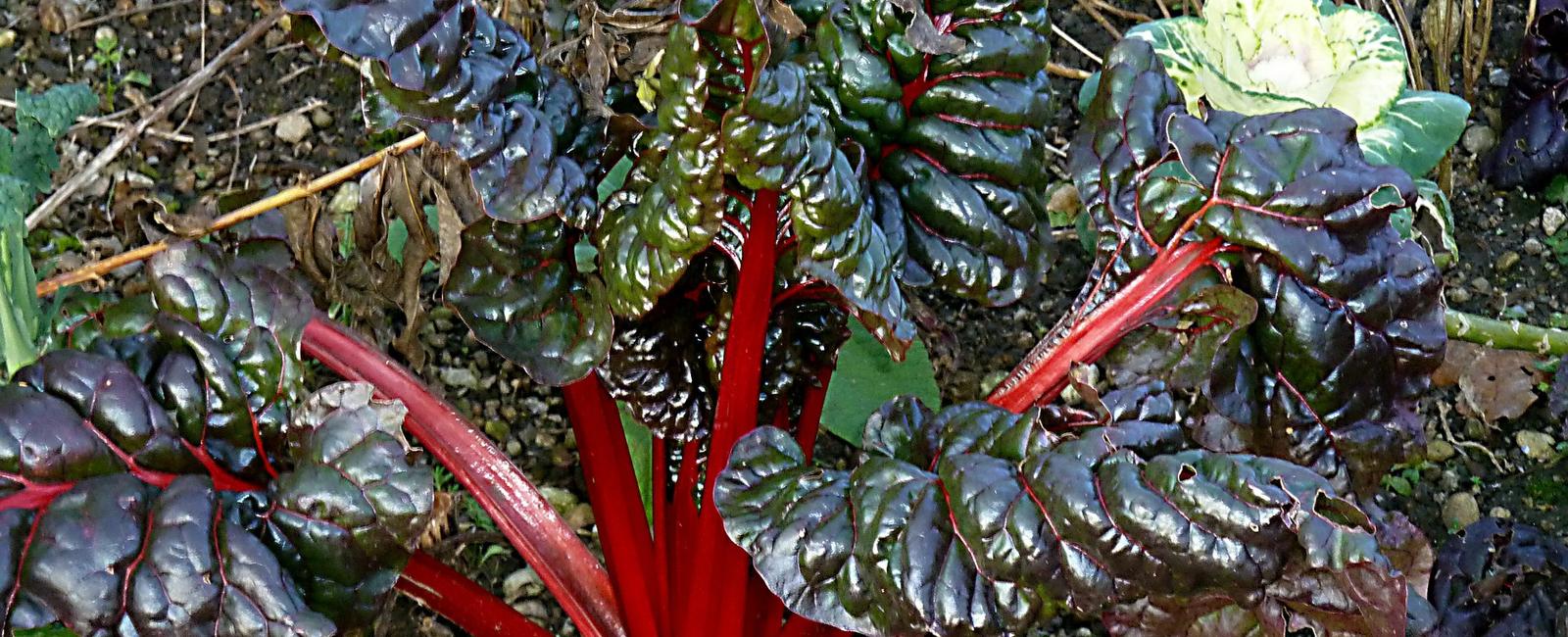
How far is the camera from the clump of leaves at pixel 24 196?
1357mm

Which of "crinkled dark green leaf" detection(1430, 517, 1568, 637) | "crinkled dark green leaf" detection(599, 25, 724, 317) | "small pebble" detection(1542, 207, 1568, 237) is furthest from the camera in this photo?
"small pebble" detection(1542, 207, 1568, 237)

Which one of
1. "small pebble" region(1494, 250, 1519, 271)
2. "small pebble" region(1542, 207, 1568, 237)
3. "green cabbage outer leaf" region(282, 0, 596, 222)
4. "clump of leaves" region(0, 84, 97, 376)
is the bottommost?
"small pebble" region(1494, 250, 1519, 271)

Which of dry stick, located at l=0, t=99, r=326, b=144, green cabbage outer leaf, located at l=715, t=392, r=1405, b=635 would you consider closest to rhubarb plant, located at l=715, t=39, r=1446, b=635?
green cabbage outer leaf, located at l=715, t=392, r=1405, b=635

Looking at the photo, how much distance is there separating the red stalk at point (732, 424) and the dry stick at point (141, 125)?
114cm

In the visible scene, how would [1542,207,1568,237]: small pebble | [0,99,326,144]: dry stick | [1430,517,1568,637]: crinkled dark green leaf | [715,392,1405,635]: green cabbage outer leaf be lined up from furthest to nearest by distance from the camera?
[1542,207,1568,237]: small pebble → [0,99,326,144]: dry stick → [1430,517,1568,637]: crinkled dark green leaf → [715,392,1405,635]: green cabbage outer leaf

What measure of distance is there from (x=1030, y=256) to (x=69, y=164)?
63.5 inches

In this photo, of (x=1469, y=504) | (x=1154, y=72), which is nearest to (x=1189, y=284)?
(x=1154, y=72)

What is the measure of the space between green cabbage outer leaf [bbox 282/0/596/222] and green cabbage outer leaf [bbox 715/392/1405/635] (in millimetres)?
370

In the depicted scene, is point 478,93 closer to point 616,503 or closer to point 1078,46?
point 616,503

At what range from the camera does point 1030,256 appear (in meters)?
1.51

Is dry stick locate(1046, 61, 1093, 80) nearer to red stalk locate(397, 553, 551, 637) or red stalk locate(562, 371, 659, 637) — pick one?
red stalk locate(562, 371, 659, 637)

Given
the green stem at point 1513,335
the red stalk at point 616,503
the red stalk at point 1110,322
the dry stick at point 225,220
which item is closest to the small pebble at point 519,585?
the red stalk at point 616,503

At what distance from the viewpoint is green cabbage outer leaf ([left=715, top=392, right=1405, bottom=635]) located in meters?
1.11

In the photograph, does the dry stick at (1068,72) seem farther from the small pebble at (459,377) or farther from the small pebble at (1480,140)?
the small pebble at (459,377)
